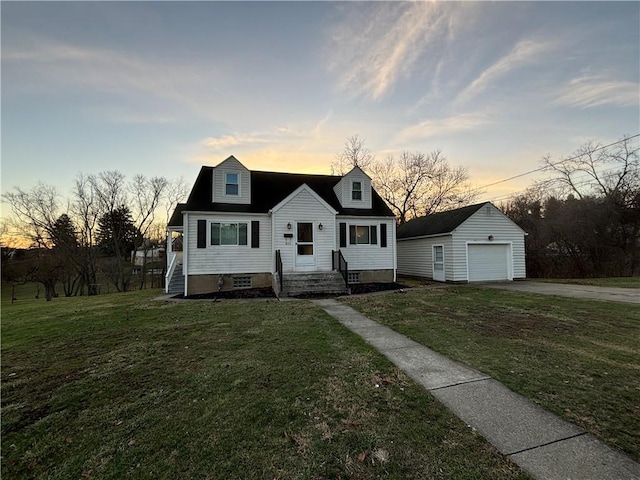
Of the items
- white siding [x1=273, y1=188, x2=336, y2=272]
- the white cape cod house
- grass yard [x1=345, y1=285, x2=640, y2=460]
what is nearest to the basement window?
the white cape cod house

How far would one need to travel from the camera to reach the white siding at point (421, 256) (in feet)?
51.1

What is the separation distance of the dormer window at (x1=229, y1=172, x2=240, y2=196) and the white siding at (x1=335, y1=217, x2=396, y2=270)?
518cm

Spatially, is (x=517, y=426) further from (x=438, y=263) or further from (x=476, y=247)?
(x=476, y=247)

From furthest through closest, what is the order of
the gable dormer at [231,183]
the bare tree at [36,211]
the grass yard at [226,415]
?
the bare tree at [36,211] < the gable dormer at [231,183] < the grass yard at [226,415]

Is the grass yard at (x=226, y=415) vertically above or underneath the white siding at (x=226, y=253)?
underneath

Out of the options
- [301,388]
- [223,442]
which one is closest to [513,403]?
[301,388]

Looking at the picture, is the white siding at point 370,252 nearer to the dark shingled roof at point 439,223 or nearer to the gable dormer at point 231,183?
the dark shingled roof at point 439,223

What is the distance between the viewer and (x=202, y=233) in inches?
492

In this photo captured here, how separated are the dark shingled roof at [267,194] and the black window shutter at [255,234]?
1.90ft

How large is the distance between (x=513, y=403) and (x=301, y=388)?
244 cm

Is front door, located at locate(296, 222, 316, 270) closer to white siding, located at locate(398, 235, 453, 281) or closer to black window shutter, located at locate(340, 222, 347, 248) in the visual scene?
black window shutter, located at locate(340, 222, 347, 248)

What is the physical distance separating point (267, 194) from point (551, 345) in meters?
12.5

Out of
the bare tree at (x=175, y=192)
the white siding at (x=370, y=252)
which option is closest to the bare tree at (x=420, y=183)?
the white siding at (x=370, y=252)

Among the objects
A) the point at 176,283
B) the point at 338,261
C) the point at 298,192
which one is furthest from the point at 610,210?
the point at 176,283
